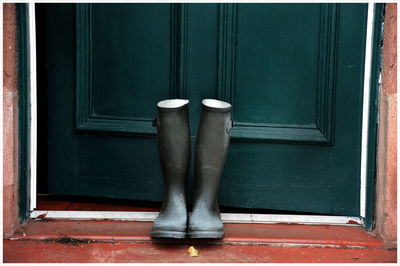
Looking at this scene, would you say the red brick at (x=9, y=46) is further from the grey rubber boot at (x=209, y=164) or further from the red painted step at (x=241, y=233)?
the grey rubber boot at (x=209, y=164)

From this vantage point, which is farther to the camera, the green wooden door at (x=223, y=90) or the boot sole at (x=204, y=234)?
the green wooden door at (x=223, y=90)

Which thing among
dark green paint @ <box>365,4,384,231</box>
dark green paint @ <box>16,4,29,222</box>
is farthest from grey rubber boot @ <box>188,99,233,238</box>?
dark green paint @ <box>16,4,29,222</box>

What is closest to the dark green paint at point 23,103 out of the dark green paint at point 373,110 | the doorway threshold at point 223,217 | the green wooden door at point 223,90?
the doorway threshold at point 223,217

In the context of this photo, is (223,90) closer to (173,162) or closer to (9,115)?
(173,162)

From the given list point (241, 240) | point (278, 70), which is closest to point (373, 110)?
point (278, 70)

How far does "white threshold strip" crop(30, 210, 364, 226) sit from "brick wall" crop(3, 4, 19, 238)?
0.15 metres

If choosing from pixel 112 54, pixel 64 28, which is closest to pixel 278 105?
pixel 112 54

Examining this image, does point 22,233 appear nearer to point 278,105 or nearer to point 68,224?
point 68,224

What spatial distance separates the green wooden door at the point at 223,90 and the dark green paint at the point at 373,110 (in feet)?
0.28

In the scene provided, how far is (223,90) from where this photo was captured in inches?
71.4

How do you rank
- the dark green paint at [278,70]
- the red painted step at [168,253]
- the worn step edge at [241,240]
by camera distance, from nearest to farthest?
the red painted step at [168,253] < the worn step edge at [241,240] < the dark green paint at [278,70]

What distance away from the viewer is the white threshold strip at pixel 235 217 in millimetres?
1778

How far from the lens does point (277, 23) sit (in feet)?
5.86

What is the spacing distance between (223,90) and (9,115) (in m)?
0.77
